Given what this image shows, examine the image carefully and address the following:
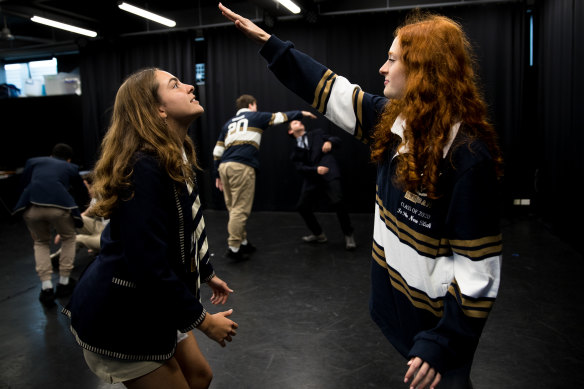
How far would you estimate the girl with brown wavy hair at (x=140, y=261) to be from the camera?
4.13 ft

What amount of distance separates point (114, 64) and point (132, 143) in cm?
799

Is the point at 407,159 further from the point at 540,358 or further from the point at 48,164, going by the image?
the point at 48,164

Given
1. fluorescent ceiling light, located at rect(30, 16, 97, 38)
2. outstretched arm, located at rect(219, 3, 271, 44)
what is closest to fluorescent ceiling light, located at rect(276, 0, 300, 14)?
fluorescent ceiling light, located at rect(30, 16, 97, 38)

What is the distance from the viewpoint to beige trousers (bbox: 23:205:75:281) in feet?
12.5

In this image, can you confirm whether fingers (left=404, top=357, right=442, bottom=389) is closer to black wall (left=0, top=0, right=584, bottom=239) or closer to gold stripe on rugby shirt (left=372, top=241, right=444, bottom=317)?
gold stripe on rugby shirt (left=372, top=241, right=444, bottom=317)

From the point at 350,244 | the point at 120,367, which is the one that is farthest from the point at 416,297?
the point at 350,244

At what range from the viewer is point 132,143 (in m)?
1.36

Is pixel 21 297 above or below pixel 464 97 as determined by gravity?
below

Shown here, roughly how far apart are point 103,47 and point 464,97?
28.5ft

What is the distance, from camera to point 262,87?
7.68 metres

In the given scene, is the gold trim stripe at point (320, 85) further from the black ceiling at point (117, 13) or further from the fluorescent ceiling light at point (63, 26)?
the fluorescent ceiling light at point (63, 26)

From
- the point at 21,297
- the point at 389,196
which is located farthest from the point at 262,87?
the point at 389,196

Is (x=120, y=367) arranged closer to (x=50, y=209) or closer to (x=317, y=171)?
(x=50, y=209)

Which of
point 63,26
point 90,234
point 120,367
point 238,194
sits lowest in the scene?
point 90,234
